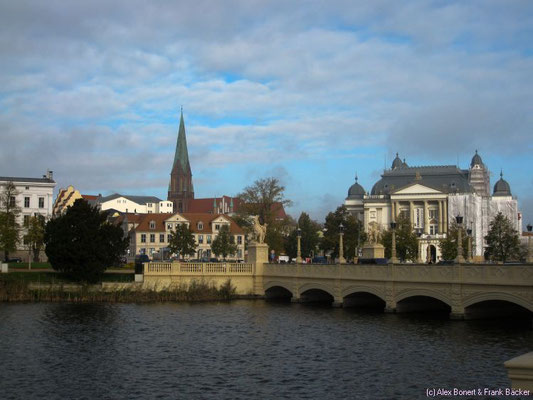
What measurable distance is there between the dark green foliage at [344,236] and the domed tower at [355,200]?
6370 centimetres

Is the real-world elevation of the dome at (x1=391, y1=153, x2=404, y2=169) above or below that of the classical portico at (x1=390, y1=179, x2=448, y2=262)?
above

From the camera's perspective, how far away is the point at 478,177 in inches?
6363

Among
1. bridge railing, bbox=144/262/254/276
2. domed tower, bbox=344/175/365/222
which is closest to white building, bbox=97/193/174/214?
domed tower, bbox=344/175/365/222

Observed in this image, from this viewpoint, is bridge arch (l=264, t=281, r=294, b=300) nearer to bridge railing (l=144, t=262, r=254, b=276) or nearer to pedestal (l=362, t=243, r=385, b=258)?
bridge railing (l=144, t=262, r=254, b=276)

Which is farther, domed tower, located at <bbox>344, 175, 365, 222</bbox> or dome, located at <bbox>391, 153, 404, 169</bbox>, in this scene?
dome, located at <bbox>391, 153, 404, 169</bbox>

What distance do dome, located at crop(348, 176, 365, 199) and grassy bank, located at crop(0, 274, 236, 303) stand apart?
394 ft

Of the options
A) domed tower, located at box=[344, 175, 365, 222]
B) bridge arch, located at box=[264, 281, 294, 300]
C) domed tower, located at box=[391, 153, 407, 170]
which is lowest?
bridge arch, located at box=[264, 281, 294, 300]

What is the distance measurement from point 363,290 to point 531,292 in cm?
1591

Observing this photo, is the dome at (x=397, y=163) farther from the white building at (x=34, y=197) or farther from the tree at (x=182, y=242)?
the white building at (x=34, y=197)

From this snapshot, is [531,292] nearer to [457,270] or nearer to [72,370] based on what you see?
[457,270]

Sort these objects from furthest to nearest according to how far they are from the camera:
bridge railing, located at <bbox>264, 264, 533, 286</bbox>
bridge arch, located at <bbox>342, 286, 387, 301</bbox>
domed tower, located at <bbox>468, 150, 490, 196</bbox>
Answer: domed tower, located at <bbox>468, 150, 490, 196</bbox>
bridge arch, located at <bbox>342, 286, 387, 301</bbox>
bridge railing, located at <bbox>264, 264, 533, 286</bbox>

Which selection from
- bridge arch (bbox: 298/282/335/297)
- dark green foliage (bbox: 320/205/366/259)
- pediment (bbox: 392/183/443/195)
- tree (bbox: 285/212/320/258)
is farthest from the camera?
pediment (bbox: 392/183/443/195)

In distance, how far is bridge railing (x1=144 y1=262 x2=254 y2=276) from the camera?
204ft

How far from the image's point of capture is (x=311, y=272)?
5650 centimetres
